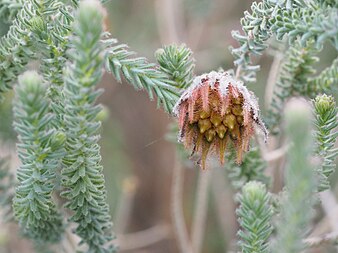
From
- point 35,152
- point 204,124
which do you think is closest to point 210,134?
point 204,124

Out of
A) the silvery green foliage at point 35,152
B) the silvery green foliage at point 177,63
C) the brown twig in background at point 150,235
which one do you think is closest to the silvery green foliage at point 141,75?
the silvery green foliage at point 177,63

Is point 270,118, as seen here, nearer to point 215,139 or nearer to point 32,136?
point 215,139

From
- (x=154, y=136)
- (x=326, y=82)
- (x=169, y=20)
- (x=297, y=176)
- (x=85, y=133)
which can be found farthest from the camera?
(x=154, y=136)

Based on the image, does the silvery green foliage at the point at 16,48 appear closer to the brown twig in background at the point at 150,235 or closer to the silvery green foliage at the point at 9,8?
the silvery green foliage at the point at 9,8

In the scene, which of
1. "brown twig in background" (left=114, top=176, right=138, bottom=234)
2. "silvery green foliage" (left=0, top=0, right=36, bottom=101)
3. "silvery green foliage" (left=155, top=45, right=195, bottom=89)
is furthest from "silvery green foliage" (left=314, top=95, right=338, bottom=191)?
"brown twig in background" (left=114, top=176, right=138, bottom=234)

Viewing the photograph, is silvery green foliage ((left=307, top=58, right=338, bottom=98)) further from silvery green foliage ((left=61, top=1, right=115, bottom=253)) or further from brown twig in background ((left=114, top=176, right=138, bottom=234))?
brown twig in background ((left=114, top=176, right=138, bottom=234))

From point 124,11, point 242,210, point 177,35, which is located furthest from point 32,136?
point 124,11

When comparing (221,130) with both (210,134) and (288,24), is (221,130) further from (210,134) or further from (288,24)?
(288,24)
